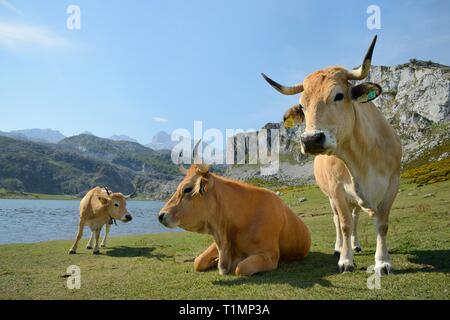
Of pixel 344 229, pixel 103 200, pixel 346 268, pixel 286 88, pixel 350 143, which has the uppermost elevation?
pixel 286 88

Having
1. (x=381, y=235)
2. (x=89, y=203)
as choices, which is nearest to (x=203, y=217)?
(x=381, y=235)

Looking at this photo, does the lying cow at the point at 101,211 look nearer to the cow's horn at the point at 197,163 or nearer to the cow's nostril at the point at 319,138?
the cow's horn at the point at 197,163

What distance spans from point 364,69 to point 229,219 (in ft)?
13.4

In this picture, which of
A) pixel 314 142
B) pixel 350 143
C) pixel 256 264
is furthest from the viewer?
pixel 256 264

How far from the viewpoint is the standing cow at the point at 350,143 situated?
6797 millimetres

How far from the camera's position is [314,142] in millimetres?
6363

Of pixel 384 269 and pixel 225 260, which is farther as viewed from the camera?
pixel 225 260

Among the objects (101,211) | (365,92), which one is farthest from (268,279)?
(101,211)

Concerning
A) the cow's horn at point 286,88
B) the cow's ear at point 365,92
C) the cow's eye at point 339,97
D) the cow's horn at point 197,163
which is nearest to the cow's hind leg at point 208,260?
the cow's horn at point 197,163

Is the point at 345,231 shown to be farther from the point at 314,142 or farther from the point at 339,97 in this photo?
the point at 339,97

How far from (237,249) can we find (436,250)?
4862 millimetres

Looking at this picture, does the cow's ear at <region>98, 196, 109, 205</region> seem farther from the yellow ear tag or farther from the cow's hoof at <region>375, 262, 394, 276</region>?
the cow's hoof at <region>375, 262, 394, 276</region>

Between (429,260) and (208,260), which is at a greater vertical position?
(429,260)
